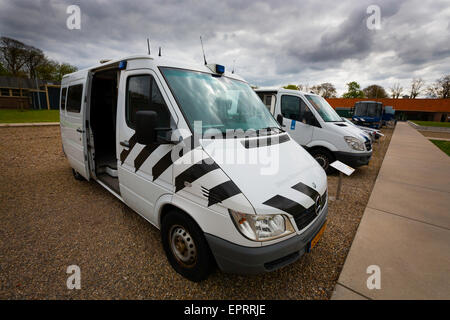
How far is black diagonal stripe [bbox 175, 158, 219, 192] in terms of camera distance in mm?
1925

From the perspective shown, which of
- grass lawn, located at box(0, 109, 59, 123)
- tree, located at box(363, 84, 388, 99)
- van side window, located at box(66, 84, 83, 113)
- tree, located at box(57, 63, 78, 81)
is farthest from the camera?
tree, located at box(363, 84, 388, 99)

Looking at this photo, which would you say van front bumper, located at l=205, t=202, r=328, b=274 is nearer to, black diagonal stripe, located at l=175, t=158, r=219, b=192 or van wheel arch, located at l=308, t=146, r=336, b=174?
black diagonal stripe, located at l=175, t=158, r=219, b=192

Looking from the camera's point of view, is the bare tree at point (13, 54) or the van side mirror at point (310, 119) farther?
the bare tree at point (13, 54)

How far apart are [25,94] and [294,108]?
158 feet

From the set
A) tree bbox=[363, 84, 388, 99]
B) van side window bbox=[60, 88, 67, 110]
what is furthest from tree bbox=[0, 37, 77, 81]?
tree bbox=[363, 84, 388, 99]

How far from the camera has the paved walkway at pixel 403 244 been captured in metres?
2.28

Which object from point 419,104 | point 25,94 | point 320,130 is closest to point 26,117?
point 25,94

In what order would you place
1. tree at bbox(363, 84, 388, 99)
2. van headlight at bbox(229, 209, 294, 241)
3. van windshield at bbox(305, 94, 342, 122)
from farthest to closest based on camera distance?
tree at bbox(363, 84, 388, 99), van windshield at bbox(305, 94, 342, 122), van headlight at bbox(229, 209, 294, 241)

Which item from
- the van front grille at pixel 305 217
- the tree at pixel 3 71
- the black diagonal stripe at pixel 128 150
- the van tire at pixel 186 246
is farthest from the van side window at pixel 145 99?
the tree at pixel 3 71

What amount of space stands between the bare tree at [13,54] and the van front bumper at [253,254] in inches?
2281

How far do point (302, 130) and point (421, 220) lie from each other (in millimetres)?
3178
